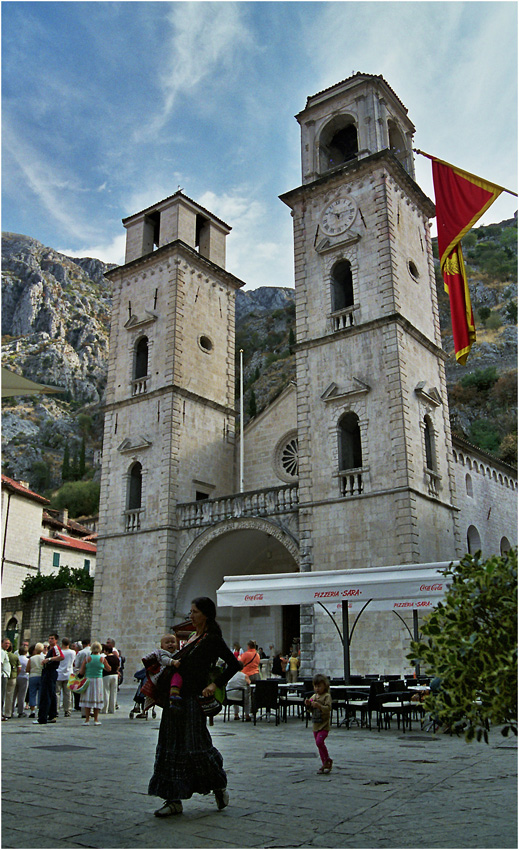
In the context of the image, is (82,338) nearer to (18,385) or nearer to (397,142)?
(397,142)

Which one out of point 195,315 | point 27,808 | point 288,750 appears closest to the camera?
point 27,808

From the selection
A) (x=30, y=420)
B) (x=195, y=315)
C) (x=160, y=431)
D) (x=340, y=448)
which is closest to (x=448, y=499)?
(x=340, y=448)

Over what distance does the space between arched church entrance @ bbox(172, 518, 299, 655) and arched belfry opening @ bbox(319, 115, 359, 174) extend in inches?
529

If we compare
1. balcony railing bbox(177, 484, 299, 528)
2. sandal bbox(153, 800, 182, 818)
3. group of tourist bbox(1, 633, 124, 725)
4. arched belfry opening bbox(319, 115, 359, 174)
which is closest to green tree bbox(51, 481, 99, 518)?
balcony railing bbox(177, 484, 299, 528)

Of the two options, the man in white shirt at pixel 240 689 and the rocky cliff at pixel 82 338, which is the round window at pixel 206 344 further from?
the rocky cliff at pixel 82 338

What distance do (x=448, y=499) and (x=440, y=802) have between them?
16733mm

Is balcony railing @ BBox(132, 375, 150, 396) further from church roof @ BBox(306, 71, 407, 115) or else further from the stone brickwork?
church roof @ BBox(306, 71, 407, 115)

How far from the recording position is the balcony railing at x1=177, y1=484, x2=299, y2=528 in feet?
71.6

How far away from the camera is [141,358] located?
92.8 feet

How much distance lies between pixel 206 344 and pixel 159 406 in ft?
13.0

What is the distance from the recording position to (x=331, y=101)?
2477 cm

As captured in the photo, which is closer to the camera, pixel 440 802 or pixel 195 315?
pixel 440 802

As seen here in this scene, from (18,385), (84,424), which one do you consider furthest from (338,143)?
(84,424)

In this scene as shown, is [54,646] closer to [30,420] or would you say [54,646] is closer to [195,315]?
[195,315]
